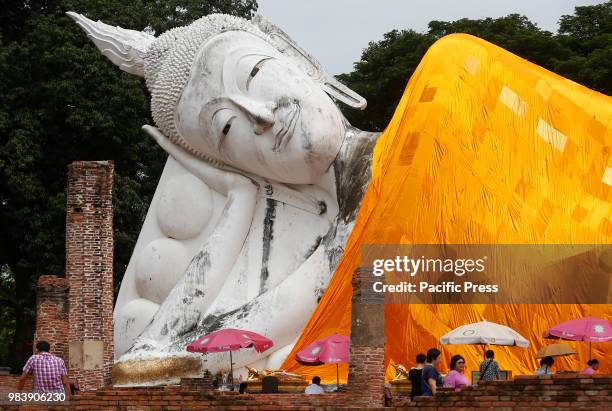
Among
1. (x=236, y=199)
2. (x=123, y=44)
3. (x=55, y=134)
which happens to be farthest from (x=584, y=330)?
(x=55, y=134)

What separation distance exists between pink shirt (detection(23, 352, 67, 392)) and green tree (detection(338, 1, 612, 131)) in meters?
17.2

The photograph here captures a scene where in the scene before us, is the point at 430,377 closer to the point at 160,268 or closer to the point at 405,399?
the point at 405,399

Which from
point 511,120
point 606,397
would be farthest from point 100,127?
point 606,397

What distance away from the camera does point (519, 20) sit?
33.0m

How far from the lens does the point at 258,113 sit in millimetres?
20734

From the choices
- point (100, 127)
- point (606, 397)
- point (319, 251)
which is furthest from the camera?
point (100, 127)

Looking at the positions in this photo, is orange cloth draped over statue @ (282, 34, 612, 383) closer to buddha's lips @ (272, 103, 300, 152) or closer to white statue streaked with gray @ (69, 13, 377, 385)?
white statue streaked with gray @ (69, 13, 377, 385)

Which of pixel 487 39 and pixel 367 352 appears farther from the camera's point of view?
pixel 487 39

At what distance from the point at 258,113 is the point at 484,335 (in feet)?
17.4

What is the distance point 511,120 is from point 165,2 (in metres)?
14.0

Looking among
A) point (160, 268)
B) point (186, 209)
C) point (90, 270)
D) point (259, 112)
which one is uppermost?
point (259, 112)

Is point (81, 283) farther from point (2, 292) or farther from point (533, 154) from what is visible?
point (2, 292)

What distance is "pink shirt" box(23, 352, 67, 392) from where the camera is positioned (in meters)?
15.0

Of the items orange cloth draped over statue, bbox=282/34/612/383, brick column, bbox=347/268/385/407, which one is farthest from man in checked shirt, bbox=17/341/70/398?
orange cloth draped over statue, bbox=282/34/612/383
